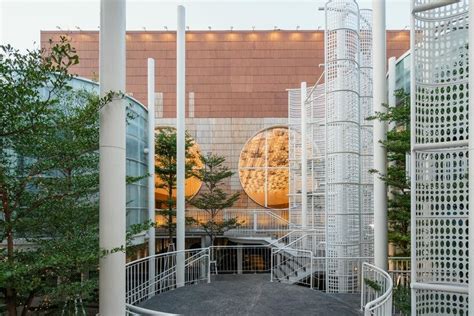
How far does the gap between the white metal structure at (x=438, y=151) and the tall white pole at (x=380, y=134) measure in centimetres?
263

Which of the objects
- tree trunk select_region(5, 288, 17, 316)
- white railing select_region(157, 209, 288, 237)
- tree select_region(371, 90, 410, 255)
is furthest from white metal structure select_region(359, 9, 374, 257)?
tree trunk select_region(5, 288, 17, 316)

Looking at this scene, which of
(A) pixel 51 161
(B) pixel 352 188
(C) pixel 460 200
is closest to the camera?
(A) pixel 51 161

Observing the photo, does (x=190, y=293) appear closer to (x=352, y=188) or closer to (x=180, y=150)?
(x=180, y=150)

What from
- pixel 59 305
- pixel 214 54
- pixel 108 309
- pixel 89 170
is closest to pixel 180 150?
pixel 89 170

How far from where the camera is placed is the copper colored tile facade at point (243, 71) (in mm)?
19609

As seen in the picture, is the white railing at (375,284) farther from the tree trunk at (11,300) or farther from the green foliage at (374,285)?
the tree trunk at (11,300)

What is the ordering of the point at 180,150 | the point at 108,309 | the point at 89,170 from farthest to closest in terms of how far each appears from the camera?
1. the point at 180,150
2. the point at 89,170
3. the point at 108,309

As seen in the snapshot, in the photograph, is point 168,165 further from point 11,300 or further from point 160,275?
point 11,300

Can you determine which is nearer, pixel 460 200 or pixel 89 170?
pixel 460 200

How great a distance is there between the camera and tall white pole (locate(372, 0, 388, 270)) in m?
7.26

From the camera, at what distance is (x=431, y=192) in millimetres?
4676

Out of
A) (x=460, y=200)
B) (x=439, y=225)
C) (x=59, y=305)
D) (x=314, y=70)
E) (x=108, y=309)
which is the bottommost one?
(x=59, y=305)

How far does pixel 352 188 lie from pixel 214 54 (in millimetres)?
12318

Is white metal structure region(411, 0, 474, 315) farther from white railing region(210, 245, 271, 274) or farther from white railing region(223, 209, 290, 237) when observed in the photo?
white railing region(210, 245, 271, 274)
